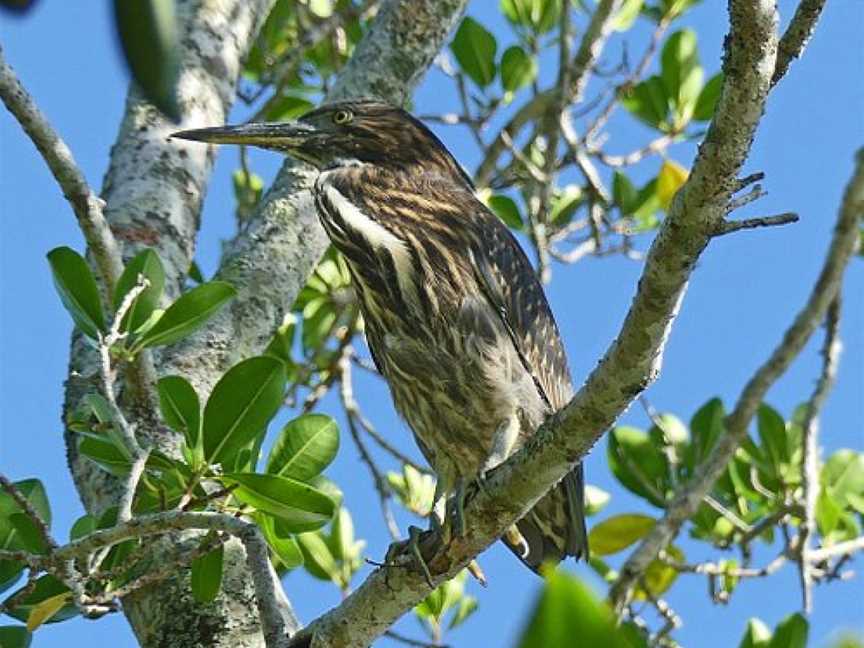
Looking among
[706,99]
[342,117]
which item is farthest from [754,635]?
[706,99]

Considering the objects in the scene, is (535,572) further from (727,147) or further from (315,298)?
(727,147)

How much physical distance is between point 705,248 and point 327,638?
0.94m

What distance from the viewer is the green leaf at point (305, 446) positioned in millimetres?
2365

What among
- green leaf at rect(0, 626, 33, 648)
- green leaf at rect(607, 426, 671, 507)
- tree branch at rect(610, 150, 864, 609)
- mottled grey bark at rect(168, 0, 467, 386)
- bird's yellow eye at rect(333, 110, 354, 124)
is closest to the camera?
green leaf at rect(0, 626, 33, 648)

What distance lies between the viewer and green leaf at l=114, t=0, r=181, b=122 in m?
→ 0.38

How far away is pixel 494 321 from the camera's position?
2959 millimetres

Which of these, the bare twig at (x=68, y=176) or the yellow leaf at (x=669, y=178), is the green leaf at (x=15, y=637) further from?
the yellow leaf at (x=669, y=178)

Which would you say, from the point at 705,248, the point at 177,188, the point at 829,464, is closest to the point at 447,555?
the point at 705,248

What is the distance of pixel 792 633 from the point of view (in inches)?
81.0

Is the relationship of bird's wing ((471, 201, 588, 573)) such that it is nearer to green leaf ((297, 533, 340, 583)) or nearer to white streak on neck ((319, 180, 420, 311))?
white streak on neck ((319, 180, 420, 311))

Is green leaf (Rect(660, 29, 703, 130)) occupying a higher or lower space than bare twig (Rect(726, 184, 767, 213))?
higher

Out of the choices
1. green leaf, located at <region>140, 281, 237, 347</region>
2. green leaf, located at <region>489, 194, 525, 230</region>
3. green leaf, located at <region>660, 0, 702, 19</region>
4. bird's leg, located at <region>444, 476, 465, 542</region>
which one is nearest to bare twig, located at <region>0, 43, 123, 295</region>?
green leaf, located at <region>140, 281, 237, 347</region>

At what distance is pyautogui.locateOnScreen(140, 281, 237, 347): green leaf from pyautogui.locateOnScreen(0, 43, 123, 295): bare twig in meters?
0.17

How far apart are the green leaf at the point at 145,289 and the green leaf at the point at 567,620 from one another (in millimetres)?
1993
